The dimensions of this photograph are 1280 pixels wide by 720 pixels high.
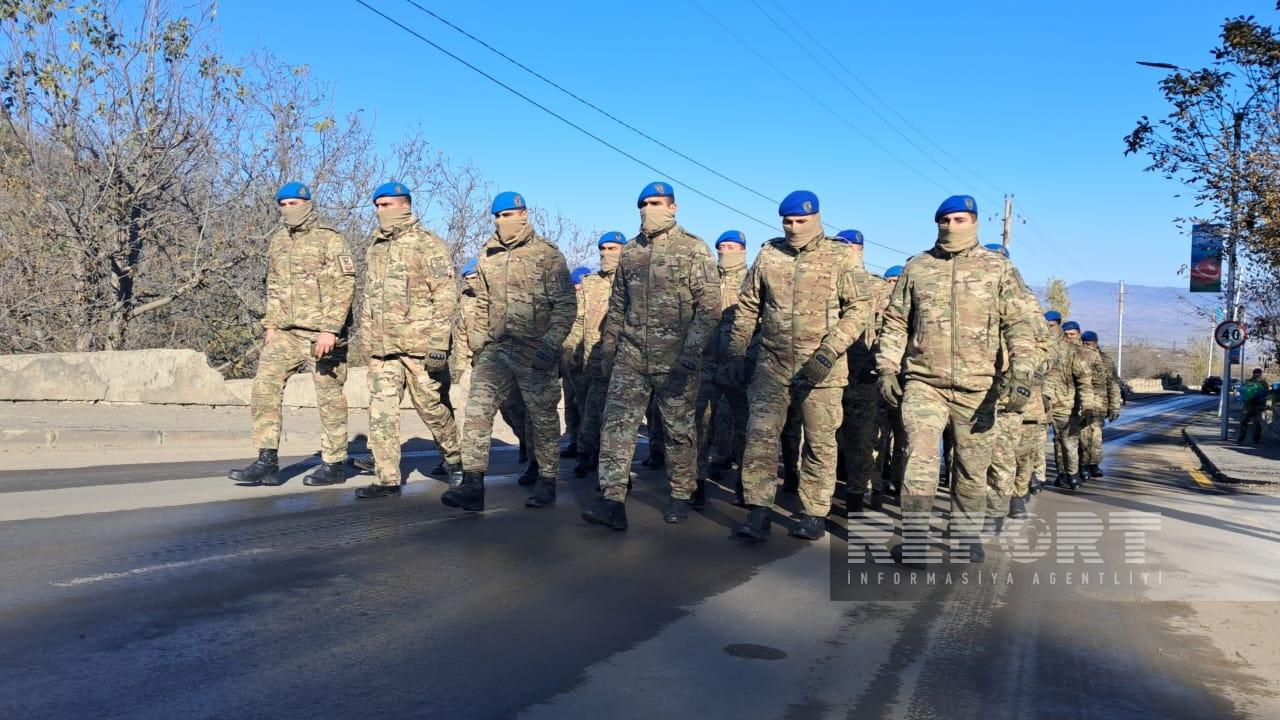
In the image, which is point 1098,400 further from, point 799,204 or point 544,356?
point 544,356

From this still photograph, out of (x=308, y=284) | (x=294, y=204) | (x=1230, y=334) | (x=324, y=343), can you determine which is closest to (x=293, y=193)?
(x=294, y=204)

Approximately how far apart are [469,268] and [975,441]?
673cm

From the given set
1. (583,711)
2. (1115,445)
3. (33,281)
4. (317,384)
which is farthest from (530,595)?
(1115,445)

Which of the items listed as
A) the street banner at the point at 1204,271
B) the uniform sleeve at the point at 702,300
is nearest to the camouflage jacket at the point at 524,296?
the uniform sleeve at the point at 702,300

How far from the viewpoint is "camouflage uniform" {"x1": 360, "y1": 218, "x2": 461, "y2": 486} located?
742cm

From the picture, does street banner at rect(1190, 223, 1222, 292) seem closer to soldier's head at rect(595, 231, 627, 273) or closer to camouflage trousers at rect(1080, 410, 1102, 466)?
camouflage trousers at rect(1080, 410, 1102, 466)

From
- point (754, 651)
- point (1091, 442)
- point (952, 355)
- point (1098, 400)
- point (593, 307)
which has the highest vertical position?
point (593, 307)

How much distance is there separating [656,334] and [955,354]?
6.51ft

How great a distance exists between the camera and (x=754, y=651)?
13.5 feet

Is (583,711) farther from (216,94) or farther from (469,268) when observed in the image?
(216,94)

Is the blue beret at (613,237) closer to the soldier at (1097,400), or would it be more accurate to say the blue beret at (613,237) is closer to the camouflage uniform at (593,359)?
the camouflage uniform at (593,359)

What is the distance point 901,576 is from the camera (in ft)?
19.3

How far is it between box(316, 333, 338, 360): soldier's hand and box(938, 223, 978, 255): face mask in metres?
4.69

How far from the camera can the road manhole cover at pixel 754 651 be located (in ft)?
13.3
